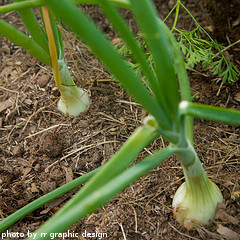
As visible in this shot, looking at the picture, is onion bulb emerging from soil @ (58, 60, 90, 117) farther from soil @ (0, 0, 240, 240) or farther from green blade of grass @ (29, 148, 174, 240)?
green blade of grass @ (29, 148, 174, 240)

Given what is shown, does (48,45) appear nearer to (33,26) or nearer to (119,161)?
(33,26)

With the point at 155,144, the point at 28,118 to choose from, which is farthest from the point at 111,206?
the point at 28,118

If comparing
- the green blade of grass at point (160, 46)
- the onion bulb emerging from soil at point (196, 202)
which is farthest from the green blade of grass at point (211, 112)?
the onion bulb emerging from soil at point (196, 202)

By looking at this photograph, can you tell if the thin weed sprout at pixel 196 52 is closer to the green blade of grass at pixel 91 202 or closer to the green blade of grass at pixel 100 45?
the green blade of grass at pixel 100 45

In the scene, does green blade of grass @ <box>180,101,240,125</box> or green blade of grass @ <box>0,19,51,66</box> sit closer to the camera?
green blade of grass @ <box>180,101,240,125</box>

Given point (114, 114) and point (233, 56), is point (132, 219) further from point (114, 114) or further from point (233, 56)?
point (233, 56)

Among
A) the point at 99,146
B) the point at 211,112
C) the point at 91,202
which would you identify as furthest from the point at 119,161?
the point at 99,146

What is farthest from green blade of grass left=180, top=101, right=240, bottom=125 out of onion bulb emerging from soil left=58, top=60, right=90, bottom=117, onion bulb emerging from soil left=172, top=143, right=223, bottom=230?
onion bulb emerging from soil left=58, top=60, right=90, bottom=117
